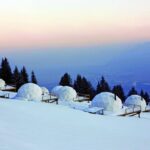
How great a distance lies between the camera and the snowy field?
50.6ft

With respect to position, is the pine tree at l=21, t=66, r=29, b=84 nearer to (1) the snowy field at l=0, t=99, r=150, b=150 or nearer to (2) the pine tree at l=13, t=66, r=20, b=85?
(2) the pine tree at l=13, t=66, r=20, b=85

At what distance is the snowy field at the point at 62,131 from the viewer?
15413 mm

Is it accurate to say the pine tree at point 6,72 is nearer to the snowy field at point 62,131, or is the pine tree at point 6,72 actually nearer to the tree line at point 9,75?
the tree line at point 9,75

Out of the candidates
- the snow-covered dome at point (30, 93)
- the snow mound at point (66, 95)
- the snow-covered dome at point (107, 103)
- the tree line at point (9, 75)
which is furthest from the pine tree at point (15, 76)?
the snow-covered dome at point (107, 103)

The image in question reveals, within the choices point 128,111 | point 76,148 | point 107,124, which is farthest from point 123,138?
point 128,111

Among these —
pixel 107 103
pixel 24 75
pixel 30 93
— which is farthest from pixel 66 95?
pixel 24 75

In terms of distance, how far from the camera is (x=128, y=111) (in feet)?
127

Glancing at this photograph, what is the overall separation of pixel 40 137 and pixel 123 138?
5.93 m

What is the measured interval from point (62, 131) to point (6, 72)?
224 feet

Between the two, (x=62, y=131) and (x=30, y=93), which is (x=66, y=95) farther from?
(x=62, y=131)

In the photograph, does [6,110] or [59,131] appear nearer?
[59,131]

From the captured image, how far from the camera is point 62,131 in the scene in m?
19.0

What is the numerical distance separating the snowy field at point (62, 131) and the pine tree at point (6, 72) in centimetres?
6078

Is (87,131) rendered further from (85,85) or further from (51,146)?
(85,85)
